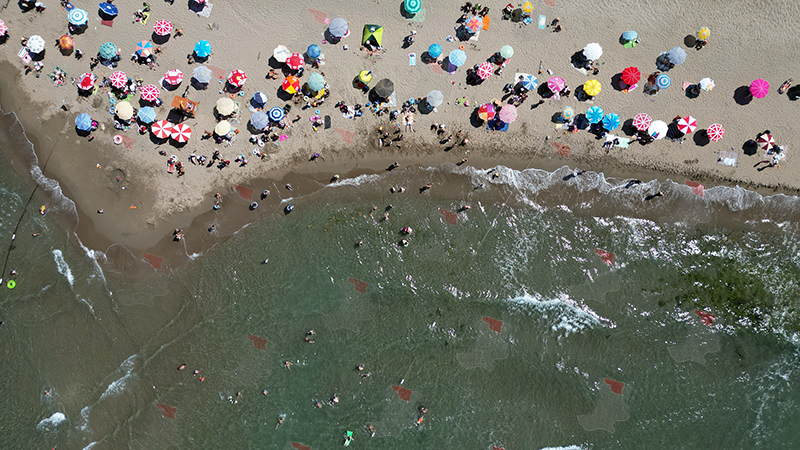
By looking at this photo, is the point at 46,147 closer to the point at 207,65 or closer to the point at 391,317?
the point at 207,65

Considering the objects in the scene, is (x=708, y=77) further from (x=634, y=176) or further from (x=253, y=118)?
(x=253, y=118)

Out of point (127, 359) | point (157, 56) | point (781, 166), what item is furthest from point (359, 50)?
point (781, 166)

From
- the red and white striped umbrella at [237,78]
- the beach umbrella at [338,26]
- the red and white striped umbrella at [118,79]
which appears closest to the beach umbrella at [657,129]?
the beach umbrella at [338,26]

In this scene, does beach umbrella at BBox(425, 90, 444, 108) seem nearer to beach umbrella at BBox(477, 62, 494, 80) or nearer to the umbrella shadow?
beach umbrella at BBox(477, 62, 494, 80)

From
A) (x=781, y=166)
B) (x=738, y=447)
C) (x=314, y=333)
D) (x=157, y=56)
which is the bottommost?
(x=314, y=333)

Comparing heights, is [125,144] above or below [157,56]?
below

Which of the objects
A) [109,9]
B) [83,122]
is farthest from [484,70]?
[83,122]

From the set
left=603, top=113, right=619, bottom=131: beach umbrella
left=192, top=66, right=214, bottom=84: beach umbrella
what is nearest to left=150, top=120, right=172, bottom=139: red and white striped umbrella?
left=192, top=66, right=214, bottom=84: beach umbrella
